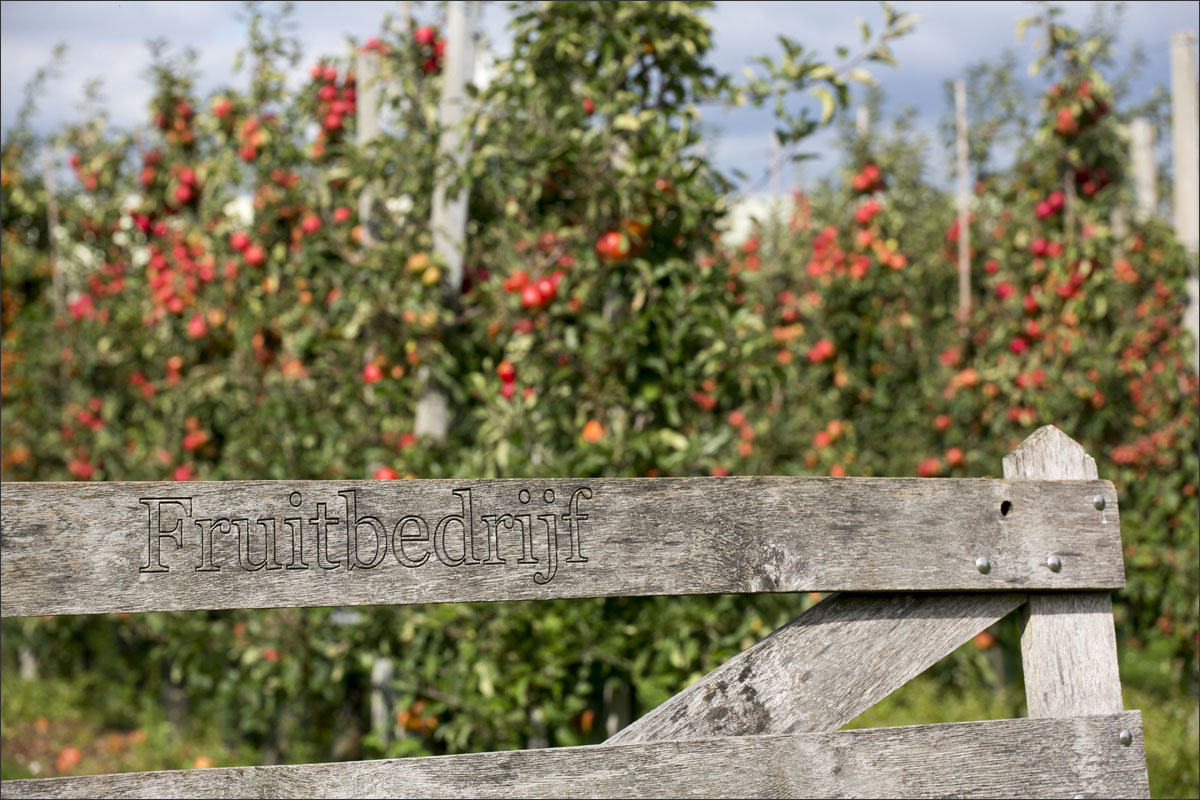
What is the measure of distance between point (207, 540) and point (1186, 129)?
3.70 metres

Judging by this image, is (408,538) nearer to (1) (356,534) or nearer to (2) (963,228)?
(1) (356,534)

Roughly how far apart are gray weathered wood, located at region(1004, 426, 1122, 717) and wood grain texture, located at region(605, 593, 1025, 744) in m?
0.08

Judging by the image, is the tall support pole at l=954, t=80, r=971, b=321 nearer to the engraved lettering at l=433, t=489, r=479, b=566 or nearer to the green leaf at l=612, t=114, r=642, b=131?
the green leaf at l=612, t=114, r=642, b=131

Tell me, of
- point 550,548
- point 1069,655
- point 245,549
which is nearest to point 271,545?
point 245,549

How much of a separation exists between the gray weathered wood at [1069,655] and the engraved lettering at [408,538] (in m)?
0.92

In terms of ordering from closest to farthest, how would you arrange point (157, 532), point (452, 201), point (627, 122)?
point (157, 532), point (627, 122), point (452, 201)

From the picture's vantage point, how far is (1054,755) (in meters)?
1.63

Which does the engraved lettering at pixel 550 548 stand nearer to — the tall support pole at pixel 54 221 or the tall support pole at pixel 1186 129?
the tall support pole at pixel 1186 129

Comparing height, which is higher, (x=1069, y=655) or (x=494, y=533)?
(x=494, y=533)

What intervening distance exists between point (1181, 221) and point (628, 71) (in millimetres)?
2103

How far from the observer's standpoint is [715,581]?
60.1 inches

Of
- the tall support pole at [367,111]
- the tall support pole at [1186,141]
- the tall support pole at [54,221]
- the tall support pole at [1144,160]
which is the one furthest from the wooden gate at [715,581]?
the tall support pole at [54,221]

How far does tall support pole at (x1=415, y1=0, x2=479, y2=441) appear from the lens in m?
3.49

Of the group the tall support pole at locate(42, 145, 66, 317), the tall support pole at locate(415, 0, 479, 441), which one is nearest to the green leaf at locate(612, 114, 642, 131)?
the tall support pole at locate(415, 0, 479, 441)
